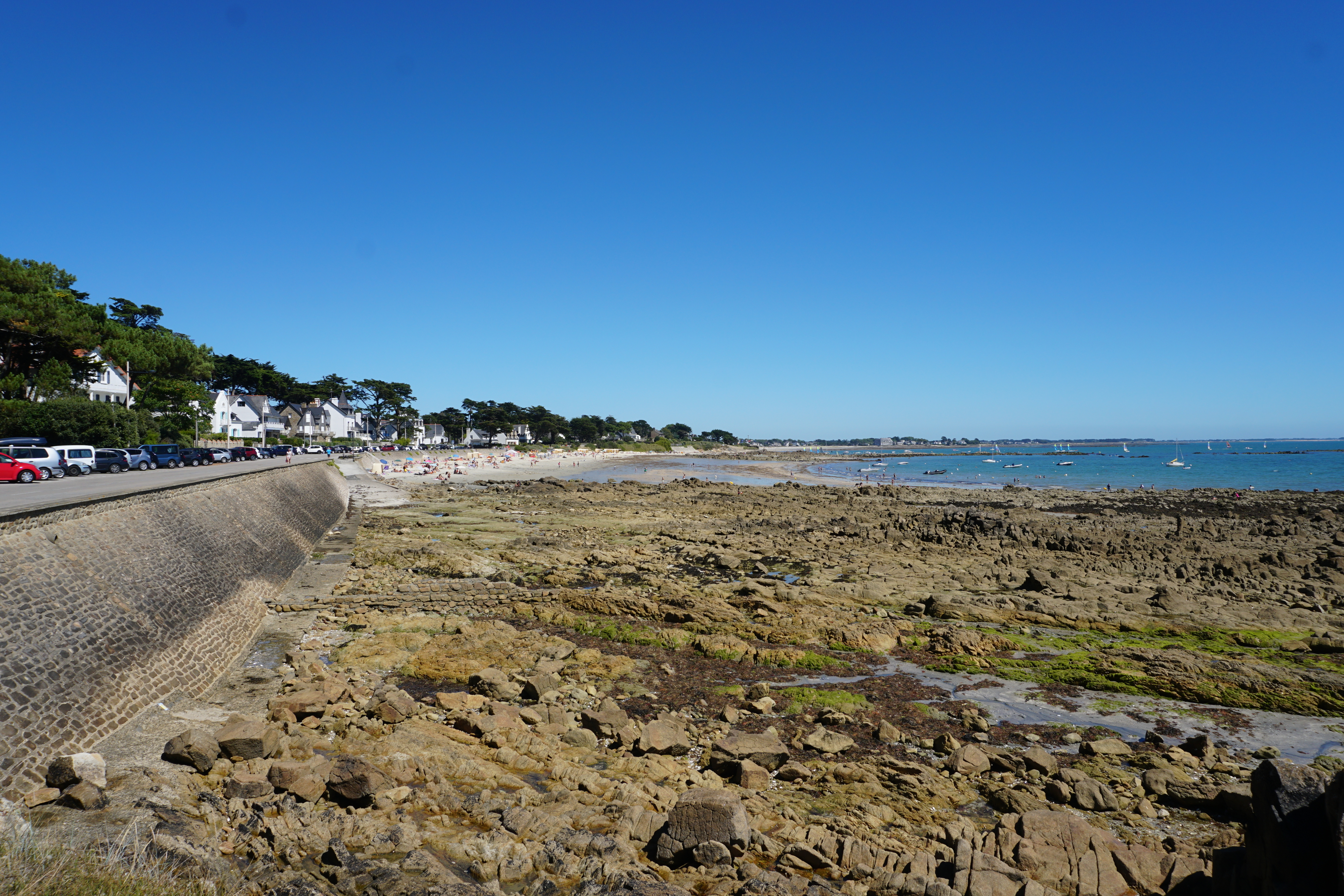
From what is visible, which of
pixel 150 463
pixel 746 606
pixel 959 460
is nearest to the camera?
pixel 746 606

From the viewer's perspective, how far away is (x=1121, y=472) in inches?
3984

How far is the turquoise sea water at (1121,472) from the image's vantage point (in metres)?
75.2

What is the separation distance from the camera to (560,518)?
40.5 meters

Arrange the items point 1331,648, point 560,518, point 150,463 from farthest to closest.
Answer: point 150,463
point 560,518
point 1331,648

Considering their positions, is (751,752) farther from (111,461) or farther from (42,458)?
(111,461)

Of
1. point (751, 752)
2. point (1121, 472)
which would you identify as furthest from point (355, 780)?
point (1121, 472)

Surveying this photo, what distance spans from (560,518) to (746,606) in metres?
22.1

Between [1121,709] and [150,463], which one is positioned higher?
[150,463]

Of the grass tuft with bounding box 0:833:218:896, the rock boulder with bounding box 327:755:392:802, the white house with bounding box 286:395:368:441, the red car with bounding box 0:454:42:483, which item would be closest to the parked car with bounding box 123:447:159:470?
the red car with bounding box 0:454:42:483

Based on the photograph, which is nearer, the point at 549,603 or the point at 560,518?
the point at 549,603

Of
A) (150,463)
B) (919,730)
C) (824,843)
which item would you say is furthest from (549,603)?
(150,463)

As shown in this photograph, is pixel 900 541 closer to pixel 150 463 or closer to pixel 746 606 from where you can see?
pixel 746 606

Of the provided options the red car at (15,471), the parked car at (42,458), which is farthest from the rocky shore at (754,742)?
the parked car at (42,458)

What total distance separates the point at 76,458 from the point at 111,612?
32463 mm
